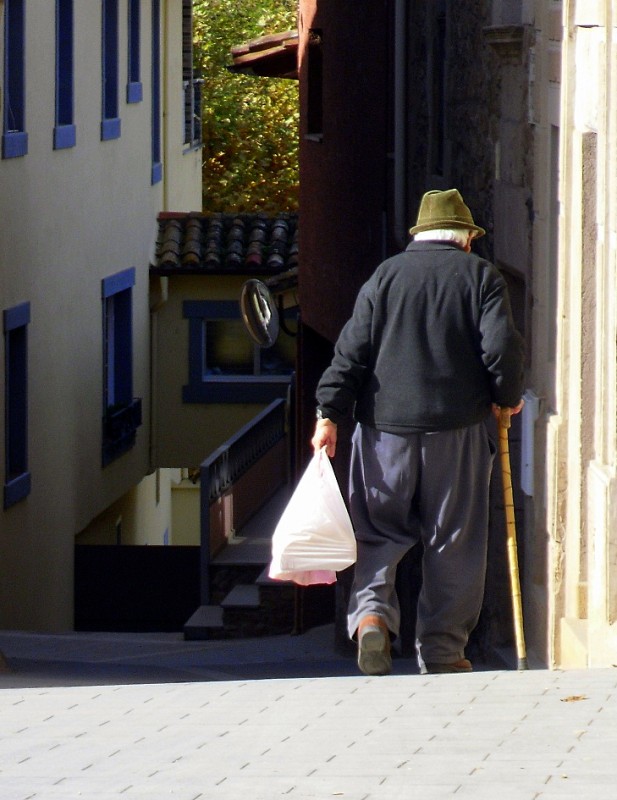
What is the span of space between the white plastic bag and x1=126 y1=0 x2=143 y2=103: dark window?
15194 millimetres

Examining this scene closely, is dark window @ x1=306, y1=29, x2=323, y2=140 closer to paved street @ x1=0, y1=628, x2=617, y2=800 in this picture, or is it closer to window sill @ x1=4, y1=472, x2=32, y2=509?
window sill @ x1=4, y1=472, x2=32, y2=509

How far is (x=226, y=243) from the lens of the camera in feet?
75.7

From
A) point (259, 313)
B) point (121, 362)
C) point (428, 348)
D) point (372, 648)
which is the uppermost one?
point (428, 348)

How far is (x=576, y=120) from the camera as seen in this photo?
8.01m

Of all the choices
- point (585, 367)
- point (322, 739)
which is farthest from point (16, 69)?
point (322, 739)

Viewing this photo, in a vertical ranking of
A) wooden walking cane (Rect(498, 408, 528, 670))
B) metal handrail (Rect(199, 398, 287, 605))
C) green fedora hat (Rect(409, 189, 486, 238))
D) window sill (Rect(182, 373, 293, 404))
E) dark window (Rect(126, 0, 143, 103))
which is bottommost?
metal handrail (Rect(199, 398, 287, 605))

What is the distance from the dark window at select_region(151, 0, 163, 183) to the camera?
2325 centimetres

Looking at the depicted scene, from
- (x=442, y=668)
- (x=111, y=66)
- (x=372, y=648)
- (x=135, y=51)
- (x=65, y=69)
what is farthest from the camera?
(x=135, y=51)

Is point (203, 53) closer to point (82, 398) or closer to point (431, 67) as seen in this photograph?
point (82, 398)

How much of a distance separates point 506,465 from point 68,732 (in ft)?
7.51

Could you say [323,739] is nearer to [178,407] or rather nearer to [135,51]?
[135,51]

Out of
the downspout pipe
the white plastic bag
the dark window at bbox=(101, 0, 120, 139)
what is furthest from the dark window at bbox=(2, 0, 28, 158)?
the white plastic bag

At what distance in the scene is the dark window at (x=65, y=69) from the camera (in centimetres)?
1788

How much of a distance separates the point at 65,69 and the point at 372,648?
12527mm
